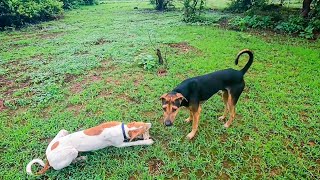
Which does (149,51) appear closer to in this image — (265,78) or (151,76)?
(151,76)

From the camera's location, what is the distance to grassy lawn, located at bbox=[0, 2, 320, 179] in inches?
129

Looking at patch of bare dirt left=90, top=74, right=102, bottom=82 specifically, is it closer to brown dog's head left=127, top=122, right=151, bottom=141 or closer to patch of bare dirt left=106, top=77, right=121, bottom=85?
patch of bare dirt left=106, top=77, right=121, bottom=85

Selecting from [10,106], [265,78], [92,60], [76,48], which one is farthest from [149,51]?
[10,106]

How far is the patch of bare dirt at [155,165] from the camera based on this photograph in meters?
3.22

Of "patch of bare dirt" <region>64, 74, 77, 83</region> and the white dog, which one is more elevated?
"patch of bare dirt" <region>64, 74, 77, 83</region>

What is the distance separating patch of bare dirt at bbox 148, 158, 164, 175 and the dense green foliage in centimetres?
1214

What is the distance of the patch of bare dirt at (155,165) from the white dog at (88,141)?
301 millimetres

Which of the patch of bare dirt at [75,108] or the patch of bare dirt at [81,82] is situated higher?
the patch of bare dirt at [81,82]

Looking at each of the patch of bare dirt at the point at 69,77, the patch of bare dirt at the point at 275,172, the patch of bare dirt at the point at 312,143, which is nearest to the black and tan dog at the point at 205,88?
the patch of bare dirt at the point at 275,172

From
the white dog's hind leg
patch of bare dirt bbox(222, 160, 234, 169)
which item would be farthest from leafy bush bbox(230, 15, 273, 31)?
the white dog's hind leg

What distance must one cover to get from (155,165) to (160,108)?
1.43m

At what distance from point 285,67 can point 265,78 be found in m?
0.99

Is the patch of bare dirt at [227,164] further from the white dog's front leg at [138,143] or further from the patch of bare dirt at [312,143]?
the patch of bare dirt at [312,143]

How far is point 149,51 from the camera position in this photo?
7828mm
